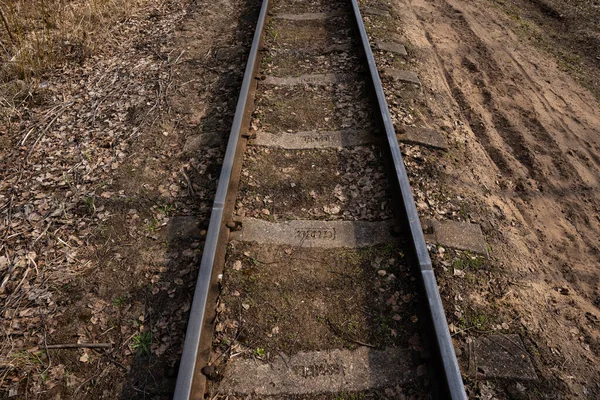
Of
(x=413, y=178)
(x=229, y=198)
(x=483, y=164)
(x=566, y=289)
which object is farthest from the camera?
(x=483, y=164)

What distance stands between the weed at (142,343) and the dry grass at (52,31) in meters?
3.98

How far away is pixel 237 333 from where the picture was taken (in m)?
2.78

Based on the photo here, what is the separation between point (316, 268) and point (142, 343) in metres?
1.29

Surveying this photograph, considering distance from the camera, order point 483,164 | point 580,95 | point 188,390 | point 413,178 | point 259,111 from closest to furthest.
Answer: point 188,390
point 413,178
point 483,164
point 259,111
point 580,95

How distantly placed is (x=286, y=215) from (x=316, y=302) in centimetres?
86

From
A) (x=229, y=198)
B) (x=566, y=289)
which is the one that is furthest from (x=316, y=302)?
(x=566, y=289)

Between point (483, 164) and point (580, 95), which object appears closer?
point (483, 164)

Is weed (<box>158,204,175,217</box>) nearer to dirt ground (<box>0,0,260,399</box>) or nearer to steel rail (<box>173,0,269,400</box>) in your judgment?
dirt ground (<box>0,0,260,399</box>)

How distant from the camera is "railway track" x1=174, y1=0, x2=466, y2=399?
2.56m

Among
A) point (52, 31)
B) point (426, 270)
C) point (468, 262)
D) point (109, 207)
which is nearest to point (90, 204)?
point (109, 207)

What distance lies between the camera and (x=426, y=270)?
2861 millimetres

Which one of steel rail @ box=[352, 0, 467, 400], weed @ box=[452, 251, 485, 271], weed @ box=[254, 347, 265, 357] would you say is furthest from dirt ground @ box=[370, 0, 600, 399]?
weed @ box=[254, 347, 265, 357]

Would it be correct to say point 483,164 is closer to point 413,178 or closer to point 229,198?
point 413,178

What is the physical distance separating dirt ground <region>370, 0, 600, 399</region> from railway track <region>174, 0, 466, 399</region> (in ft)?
0.96
